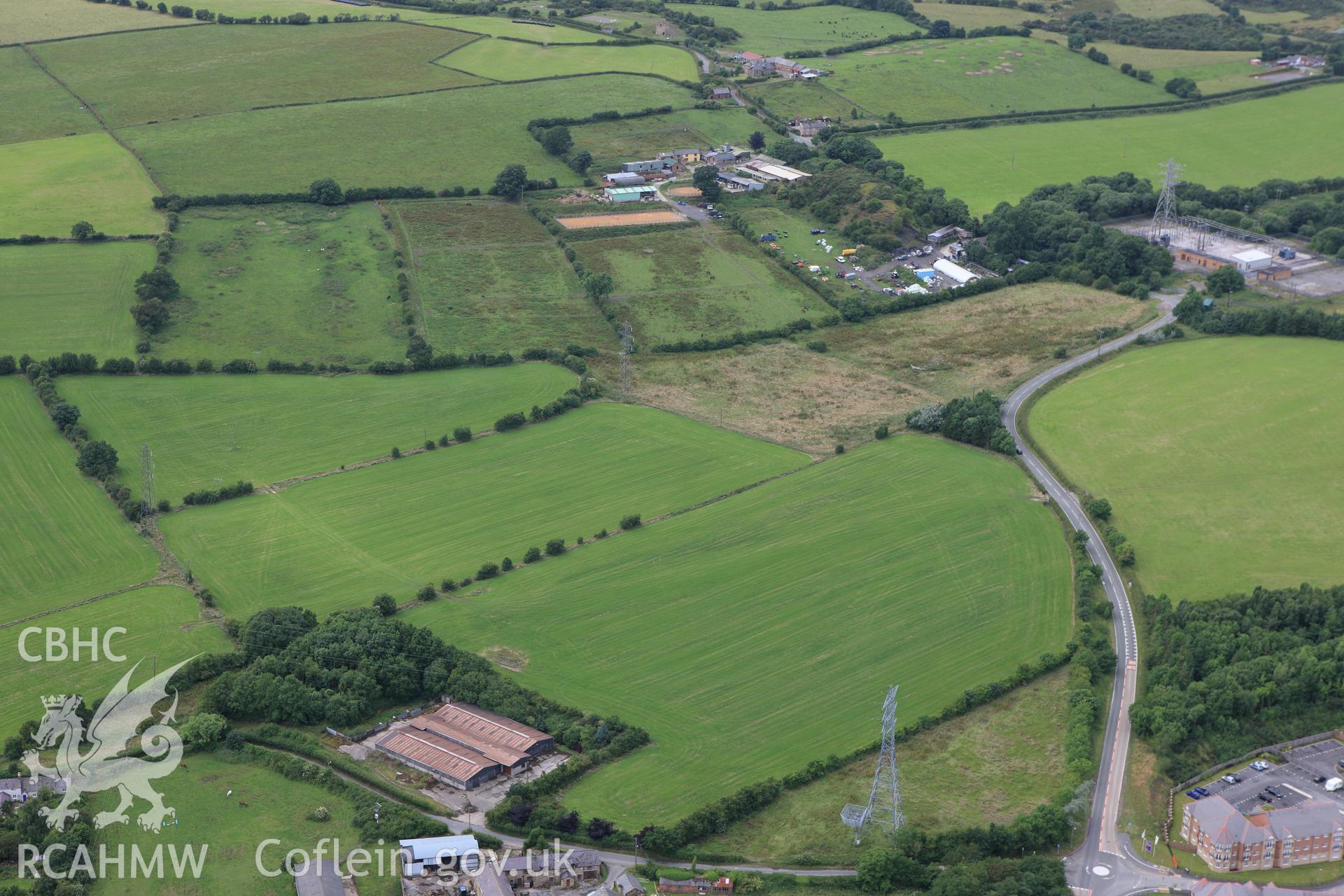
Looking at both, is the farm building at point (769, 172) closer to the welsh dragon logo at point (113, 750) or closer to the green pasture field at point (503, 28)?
the green pasture field at point (503, 28)

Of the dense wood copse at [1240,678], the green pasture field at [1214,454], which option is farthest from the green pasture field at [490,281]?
the dense wood copse at [1240,678]

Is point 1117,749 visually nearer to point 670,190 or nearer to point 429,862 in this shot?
point 429,862

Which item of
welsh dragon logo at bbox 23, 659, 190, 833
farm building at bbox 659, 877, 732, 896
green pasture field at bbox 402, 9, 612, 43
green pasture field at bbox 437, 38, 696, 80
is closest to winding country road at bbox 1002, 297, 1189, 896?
farm building at bbox 659, 877, 732, 896

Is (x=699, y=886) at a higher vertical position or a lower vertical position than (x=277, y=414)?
lower

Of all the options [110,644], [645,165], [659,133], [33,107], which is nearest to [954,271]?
[645,165]

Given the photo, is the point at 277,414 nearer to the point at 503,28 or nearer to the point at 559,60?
the point at 559,60

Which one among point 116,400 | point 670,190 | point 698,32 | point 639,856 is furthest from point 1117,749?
point 698,32

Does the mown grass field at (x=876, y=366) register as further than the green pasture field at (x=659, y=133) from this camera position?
No
